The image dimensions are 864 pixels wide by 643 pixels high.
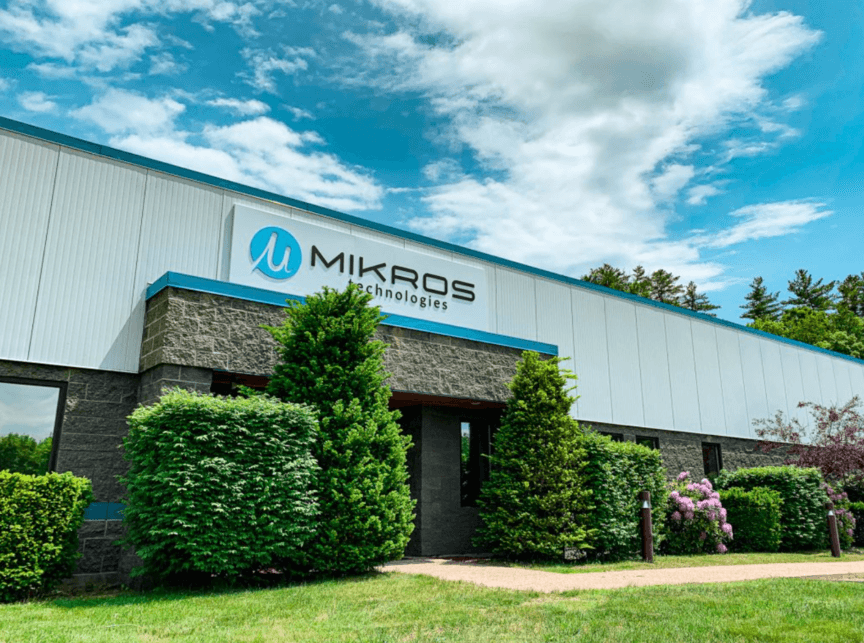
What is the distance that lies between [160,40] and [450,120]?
6579 millimetres

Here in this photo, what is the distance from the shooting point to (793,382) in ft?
78.8

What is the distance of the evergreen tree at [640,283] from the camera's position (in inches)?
1747

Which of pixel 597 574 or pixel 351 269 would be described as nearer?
pixel 597 574

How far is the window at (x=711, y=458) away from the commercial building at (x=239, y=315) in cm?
83

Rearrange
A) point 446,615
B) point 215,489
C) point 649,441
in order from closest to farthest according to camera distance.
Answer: point 446,615 < point 215,489 < point 649,441

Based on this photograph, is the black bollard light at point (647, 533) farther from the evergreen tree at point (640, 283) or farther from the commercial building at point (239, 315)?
the evergreen tree at point (640, 283)

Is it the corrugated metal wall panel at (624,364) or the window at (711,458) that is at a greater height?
the corrugated metal wall panel at (624,364)

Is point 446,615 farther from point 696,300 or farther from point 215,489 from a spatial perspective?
point 696,300

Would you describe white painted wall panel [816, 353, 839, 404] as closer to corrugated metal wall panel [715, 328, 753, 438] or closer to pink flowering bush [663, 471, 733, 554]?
corrugated metal wall panel [715, 328, 753, 438]

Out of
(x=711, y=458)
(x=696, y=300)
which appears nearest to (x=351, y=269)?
(x=711, y=458)

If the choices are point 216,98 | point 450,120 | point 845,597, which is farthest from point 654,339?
point 216,98

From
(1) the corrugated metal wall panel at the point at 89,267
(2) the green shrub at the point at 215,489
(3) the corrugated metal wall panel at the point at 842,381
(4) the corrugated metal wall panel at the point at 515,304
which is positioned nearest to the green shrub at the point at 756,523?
(4) the corrugated metal wall panel at the point at 515,304

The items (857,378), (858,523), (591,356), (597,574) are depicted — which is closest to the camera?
(597,574)

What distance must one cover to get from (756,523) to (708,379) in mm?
5972
